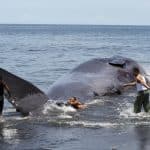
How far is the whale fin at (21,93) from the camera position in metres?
18.0

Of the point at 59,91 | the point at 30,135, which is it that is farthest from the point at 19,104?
the point at 59,91

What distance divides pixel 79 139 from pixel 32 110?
11.6ft

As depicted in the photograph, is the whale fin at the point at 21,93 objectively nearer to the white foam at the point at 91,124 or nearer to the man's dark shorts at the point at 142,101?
the white foam at the point at 91,124

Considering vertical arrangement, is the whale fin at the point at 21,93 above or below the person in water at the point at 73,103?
above

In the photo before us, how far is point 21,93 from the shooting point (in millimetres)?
18188

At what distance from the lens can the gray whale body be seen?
23.1 m

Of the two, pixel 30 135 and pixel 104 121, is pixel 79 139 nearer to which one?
pixel 30 135

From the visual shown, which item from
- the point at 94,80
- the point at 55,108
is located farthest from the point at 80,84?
the point at 55,108

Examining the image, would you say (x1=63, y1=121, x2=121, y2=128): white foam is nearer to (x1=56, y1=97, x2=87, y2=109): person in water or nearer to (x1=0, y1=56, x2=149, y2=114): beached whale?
(x1=0, y1=56, x2=149, y2=114): beached whale

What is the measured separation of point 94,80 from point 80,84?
1.47 meters

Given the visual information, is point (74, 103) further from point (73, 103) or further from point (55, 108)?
point (55, 108)

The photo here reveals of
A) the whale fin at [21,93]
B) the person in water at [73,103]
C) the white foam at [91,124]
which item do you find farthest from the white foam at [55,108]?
the white foam at [91,124]

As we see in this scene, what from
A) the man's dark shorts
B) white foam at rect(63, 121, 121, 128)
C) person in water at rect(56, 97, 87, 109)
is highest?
the man's dark shorts

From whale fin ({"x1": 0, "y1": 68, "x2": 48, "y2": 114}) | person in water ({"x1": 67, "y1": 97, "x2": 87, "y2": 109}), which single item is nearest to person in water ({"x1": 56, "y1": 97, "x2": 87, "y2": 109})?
person in water ({"x1": 67, "y1": 97, "x2": 87, "y2": 109})
